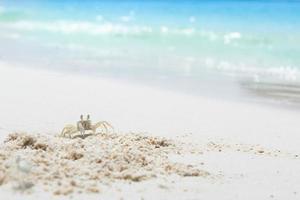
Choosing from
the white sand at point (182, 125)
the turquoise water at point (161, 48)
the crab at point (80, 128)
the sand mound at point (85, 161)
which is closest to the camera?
the sand mound at point (85, 161)

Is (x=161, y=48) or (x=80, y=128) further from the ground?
(x=161, y=48)

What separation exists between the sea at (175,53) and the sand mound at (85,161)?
385 cm

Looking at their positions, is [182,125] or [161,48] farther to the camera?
[161,48]

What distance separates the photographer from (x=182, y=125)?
23.2 feet

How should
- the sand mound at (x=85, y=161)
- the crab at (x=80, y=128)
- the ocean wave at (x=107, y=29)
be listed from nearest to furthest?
the sand mound at (x=85, y=161)
the crab at (x=80, y=128)
the ocean wave at (x=107, y=29)

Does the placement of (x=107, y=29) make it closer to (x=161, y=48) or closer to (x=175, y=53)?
(x=161, y=48)

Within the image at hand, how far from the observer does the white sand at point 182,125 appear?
15.5ft

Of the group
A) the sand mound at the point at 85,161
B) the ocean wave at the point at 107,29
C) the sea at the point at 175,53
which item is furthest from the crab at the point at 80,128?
the ocean wave at the point at 107,29

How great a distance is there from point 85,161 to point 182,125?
2210 millimetres

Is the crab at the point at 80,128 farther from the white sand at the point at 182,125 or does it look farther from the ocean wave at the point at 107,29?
the ocean wave at the point at 107,29

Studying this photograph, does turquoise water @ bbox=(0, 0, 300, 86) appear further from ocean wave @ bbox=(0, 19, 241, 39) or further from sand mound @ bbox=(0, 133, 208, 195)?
sand mound @ bbox=(0, 133, 208, 195)

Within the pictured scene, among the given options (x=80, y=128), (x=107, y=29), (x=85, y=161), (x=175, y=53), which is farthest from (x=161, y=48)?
(x=85, y=161)

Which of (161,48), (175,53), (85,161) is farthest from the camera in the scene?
(161,48)

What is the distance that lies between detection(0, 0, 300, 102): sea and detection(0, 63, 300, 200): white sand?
995 millimetres
